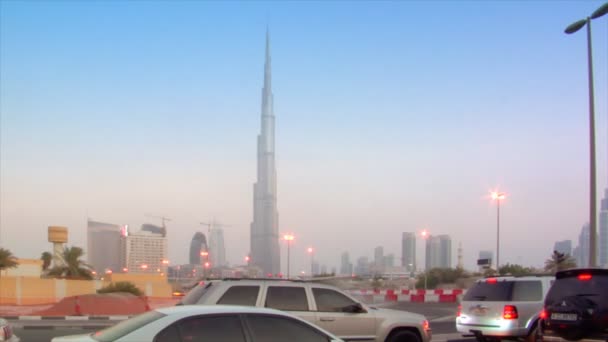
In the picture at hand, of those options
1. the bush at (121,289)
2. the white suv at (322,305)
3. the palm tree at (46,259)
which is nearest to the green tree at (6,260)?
the bush at (121,289)

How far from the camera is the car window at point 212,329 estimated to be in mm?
6578

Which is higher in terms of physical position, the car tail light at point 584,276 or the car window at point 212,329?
the car tail light at point 584,276

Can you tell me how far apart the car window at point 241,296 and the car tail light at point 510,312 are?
5.61m

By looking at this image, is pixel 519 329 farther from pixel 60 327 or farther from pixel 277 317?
pixel 60 327

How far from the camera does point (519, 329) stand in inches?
504

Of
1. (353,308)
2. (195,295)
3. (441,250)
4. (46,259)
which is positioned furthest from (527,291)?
(441,250)

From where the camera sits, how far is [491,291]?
13523mm

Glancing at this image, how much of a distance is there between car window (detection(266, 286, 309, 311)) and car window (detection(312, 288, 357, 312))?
0.24m

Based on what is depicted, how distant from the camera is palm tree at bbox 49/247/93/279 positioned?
50.2 meters

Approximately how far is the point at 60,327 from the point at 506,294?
46.9ft

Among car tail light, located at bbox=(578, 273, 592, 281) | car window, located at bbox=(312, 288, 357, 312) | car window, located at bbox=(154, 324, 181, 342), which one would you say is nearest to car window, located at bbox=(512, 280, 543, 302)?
car tail light, located at bbox=(578, 273, 592, 281)

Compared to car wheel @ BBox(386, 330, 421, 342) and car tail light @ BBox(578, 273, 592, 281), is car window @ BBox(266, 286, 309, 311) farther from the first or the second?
car tail light @ BBox(578, 273, 592, 281)

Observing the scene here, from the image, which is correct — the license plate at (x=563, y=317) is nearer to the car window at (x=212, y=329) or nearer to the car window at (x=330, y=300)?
the car window at (x=330, y=300)

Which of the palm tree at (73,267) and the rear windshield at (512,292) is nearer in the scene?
the rear windshield at (512,292)
